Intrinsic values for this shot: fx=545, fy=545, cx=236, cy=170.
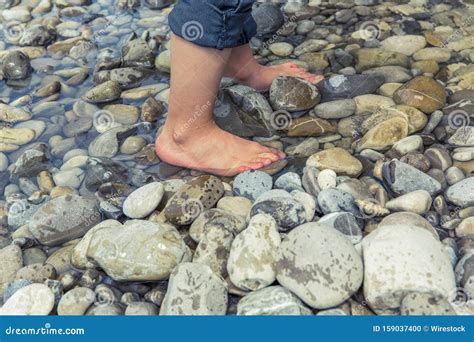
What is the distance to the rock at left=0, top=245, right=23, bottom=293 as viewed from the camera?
1859 millimetres

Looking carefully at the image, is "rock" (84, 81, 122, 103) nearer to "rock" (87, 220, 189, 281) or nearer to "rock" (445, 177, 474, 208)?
"rock" (87, 220, 189, 281)

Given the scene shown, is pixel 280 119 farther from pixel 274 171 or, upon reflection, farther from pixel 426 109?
pixel 426 109

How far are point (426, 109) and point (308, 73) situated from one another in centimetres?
62

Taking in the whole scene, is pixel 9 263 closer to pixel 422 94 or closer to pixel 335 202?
pixel 335 202

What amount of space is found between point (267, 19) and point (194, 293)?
1.96 metres

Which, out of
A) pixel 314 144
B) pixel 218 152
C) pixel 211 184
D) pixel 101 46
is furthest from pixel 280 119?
pixel 101 46

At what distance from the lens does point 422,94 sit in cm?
246

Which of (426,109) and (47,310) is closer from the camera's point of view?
(47,310)

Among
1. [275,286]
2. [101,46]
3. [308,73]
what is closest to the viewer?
[275,286]

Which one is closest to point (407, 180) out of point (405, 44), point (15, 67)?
point (405, 44)

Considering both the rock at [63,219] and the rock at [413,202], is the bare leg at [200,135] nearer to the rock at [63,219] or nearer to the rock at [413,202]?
the rock at [63,219]

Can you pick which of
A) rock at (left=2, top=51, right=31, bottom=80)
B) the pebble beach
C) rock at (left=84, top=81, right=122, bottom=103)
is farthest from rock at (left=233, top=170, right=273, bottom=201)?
rock at (left=2, top=51, right=31, bottom=80)

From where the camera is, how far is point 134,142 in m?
2.46

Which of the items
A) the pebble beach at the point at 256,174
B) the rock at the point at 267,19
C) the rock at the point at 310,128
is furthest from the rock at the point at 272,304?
the rock at the point at 267,19
